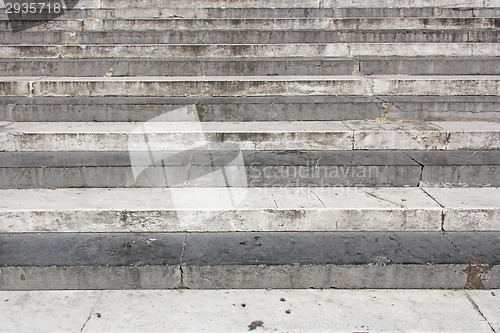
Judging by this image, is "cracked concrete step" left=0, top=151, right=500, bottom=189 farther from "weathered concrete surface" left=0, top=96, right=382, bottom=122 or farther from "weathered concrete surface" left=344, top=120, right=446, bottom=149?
"weathered concrete surface" left=0, top=96, right=382, bottom=122

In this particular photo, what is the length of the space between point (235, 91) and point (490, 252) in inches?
129

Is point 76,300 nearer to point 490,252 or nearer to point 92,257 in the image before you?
point 92,257

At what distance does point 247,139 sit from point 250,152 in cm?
16

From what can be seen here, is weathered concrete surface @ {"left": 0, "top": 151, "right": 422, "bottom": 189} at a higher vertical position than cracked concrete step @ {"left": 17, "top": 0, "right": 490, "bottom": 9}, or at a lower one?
lower

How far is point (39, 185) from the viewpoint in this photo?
3709mm

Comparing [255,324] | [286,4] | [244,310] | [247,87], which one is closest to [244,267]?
[244,310]

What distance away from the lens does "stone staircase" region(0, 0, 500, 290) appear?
2.94 meters

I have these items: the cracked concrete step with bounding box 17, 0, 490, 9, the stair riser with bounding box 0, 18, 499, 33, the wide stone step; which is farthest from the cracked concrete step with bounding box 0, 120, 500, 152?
the cracked concrete step with bounding box 17, 0, 490, 9

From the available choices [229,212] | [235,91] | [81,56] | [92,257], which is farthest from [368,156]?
[81,56]

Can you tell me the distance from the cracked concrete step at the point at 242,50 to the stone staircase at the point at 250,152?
0.02 meters

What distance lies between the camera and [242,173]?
12.2ft

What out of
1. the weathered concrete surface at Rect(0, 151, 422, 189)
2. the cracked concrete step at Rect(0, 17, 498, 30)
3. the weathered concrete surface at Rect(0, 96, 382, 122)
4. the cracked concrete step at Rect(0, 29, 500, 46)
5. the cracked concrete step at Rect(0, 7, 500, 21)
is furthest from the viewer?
the cracked concrete step at Rect(0, 7, 500, 21)

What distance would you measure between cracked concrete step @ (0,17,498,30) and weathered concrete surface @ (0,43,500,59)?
0.69 meters

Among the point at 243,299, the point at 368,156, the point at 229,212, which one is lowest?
the point at 243,299
